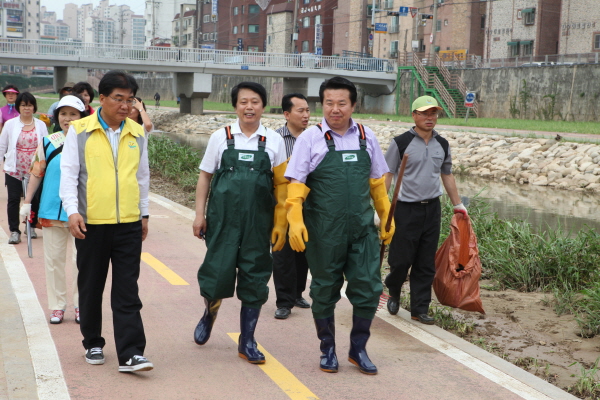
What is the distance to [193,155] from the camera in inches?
723

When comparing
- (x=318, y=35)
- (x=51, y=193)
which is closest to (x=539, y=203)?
(x=51, y=193)

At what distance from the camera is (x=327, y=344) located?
16.7 ft

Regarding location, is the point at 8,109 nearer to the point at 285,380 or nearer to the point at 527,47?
the point at 285,380

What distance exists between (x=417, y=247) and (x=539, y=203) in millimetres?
12886

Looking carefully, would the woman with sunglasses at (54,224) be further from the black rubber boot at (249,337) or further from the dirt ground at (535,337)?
the dirt ground at (535,337)

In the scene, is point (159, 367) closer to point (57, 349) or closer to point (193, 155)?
point (57, 349)

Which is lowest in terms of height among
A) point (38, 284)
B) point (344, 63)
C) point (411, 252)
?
point (38, 284)

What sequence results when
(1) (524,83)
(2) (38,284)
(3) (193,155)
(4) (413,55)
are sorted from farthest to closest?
1. (4) (413,55)
2. (1) (524,83)
3. (3) (193,155)
4. (2) (38,284)

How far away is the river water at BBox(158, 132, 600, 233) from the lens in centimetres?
1531

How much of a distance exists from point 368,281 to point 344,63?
162 feet

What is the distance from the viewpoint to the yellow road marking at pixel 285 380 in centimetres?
465

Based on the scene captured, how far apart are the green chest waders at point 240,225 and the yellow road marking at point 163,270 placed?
260cm

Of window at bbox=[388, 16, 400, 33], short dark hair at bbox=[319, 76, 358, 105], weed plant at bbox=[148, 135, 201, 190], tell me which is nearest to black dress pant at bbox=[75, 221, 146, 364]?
short dark hair at bbox=[319, 76, 358, 105]

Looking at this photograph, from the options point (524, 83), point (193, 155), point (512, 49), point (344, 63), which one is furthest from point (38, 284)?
point (512, 49)
